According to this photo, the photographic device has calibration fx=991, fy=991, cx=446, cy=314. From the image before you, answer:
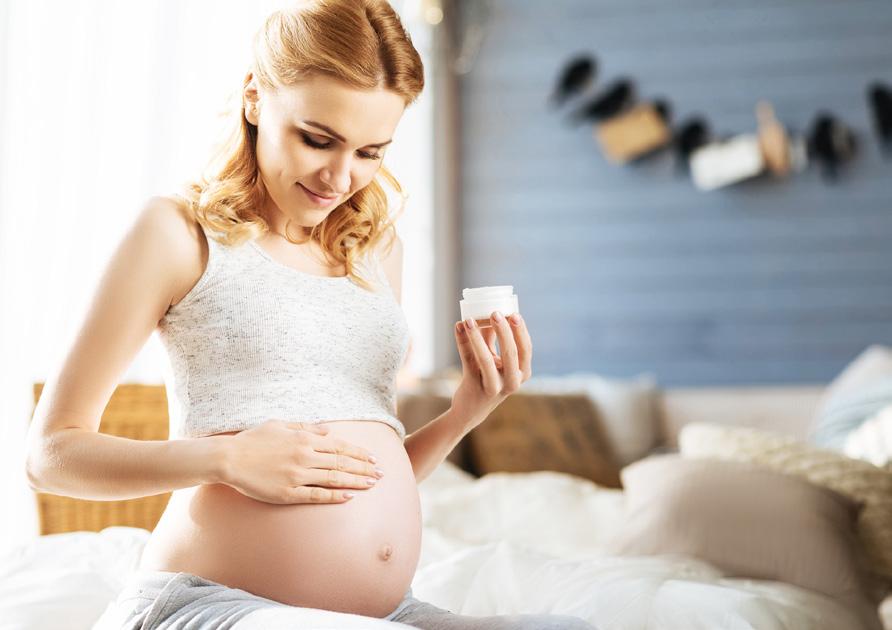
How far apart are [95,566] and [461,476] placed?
1422 mm

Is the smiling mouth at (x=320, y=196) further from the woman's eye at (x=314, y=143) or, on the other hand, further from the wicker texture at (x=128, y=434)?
the wicker texture at (x=128, y=434)

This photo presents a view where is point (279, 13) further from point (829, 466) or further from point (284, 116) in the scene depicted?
point (829, 466)

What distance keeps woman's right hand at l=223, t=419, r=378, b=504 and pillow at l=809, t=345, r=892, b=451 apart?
2.02 meters

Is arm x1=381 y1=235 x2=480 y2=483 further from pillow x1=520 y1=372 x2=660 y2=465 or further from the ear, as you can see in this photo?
pillow x1=520 y1=372 x2=660 y2=465

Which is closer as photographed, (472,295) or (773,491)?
(472,295)

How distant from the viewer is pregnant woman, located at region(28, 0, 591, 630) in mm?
1057

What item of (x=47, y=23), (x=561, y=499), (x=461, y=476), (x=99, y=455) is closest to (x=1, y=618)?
(x=99, y=455)

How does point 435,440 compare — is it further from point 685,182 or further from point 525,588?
point 685,182

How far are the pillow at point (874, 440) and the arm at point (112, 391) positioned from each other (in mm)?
1862

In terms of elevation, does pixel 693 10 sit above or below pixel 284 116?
above

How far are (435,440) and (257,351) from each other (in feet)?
1.03

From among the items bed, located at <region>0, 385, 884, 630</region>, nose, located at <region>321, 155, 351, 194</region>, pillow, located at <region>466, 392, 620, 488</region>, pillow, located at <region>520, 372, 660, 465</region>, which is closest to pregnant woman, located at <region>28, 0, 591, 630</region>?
nose, located at <region>321, 155, 351, 194</region>

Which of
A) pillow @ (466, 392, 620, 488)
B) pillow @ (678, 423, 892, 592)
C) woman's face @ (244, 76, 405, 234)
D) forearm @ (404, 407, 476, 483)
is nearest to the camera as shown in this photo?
woman's face @ (244, 76, 405, 234)

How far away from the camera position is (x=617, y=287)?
162 inches
